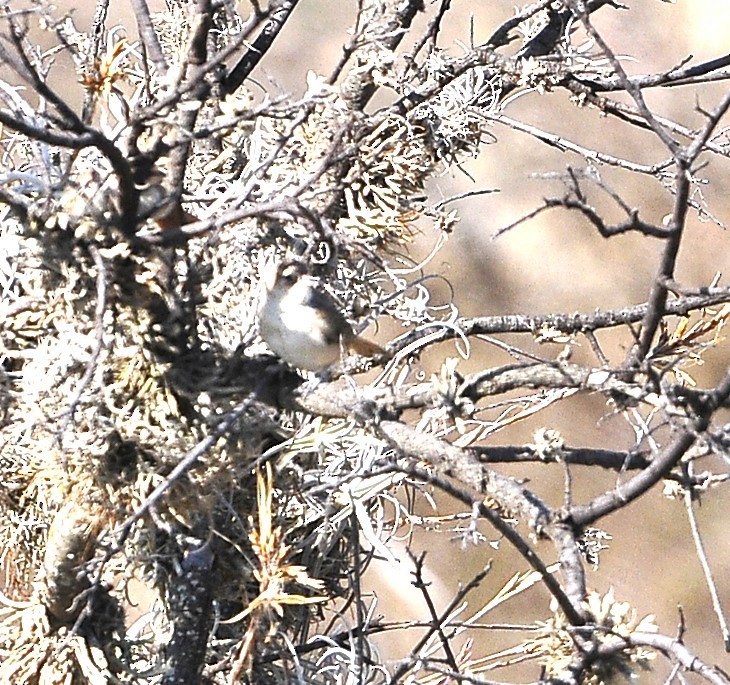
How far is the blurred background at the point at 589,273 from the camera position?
285 cm

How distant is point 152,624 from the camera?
1.38 m

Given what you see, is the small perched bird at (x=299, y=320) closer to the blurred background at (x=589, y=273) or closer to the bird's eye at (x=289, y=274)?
the bird's eye at (x=289, y=274)

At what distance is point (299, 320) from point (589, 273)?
6.97 ft

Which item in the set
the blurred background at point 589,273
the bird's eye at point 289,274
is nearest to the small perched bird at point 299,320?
the bird's eye at point 289,274

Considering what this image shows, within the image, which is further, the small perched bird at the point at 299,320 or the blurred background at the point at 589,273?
the blurred background at the point at 589,273

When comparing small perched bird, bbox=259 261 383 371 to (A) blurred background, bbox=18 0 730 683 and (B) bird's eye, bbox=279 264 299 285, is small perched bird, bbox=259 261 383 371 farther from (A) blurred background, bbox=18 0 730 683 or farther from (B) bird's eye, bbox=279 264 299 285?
(A) blurred background, bbox=18 0 730 683

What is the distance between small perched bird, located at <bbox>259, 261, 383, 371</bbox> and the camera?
100 cm

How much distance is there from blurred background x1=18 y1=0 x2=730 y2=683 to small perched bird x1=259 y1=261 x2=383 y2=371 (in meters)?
1.72

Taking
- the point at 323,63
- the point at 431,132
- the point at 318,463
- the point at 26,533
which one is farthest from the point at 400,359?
the point at 323,63

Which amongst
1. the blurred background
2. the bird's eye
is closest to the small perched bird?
the bird's eye

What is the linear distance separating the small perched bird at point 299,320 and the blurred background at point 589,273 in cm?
172

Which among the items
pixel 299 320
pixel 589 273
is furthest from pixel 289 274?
pixel 589 273

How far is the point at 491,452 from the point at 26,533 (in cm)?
65

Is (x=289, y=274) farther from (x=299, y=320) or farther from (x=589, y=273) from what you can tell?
(x=589, y=273)
